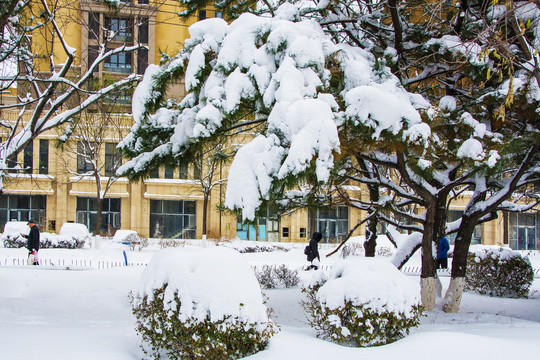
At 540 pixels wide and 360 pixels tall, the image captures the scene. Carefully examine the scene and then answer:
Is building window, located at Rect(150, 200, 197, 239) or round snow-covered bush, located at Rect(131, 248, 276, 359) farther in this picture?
building window, located at Rect(150, 200, 197, 239)

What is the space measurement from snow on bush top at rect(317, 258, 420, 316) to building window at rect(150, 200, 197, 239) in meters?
30.9

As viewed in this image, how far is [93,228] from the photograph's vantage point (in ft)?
120

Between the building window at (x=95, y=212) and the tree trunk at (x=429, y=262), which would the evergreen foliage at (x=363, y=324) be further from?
the building window at (x=95, y=212)

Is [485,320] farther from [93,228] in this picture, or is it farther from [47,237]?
[93,228]

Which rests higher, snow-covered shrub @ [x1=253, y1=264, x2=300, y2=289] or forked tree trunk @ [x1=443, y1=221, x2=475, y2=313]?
forked tree trunk @ [x1=443, y1=221, x2=475, y2=313]

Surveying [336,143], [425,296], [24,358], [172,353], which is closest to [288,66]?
[336,143]

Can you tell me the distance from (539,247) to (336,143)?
40370 millimetres

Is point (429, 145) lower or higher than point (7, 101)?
lower

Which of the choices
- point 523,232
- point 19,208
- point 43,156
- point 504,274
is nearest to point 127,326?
point 504,274

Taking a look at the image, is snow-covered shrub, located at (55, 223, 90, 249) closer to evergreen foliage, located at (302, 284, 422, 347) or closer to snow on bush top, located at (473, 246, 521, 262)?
snow on bush top, located at (473, 246, 521, 262)

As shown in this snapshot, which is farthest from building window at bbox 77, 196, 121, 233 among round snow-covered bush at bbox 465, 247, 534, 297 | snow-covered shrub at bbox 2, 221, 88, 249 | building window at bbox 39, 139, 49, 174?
round snow-covered bush at bbox 465, 247, 534, 297

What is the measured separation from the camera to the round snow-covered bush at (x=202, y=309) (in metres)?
5.39

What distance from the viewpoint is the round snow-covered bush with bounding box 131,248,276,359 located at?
5387mm

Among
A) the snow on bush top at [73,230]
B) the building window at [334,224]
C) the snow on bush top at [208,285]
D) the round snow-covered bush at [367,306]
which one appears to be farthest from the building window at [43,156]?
the round snow-covered bush at [367,306]
